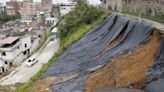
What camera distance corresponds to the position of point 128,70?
26.5ft

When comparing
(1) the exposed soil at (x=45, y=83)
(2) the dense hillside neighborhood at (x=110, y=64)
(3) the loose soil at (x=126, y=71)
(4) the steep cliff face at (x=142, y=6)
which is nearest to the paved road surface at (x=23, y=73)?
(2) the dense hillside neighborhood at (x=110, y=64)

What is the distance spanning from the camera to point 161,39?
8453mm

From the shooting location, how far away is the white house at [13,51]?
21045 mm

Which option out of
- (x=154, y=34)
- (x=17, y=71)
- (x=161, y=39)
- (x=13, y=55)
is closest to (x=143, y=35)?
(x=154, y=34)

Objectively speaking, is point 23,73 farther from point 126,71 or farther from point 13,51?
point 126,71

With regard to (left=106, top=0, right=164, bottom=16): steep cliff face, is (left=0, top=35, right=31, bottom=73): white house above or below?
below

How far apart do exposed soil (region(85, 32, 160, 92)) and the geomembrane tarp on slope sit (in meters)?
0.37

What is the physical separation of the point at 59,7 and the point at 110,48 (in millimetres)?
36184

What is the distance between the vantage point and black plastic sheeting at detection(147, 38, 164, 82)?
712 cm

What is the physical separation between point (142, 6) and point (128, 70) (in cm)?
1262

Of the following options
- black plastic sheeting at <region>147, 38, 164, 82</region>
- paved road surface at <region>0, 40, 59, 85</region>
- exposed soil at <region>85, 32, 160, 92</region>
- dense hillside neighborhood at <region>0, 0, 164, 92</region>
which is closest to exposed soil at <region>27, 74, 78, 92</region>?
dense hillside neighborhood at <region>0, 0, 164, 92</region>

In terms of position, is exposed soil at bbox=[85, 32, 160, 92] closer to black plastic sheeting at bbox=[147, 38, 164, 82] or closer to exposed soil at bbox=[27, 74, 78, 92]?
black plastic sheeting at bbox=[147, 38, 164, 82]

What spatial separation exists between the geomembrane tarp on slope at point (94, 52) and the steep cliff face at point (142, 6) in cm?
442

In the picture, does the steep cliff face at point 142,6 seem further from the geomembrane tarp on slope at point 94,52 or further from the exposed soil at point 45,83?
the exposed soil at point 45,83
